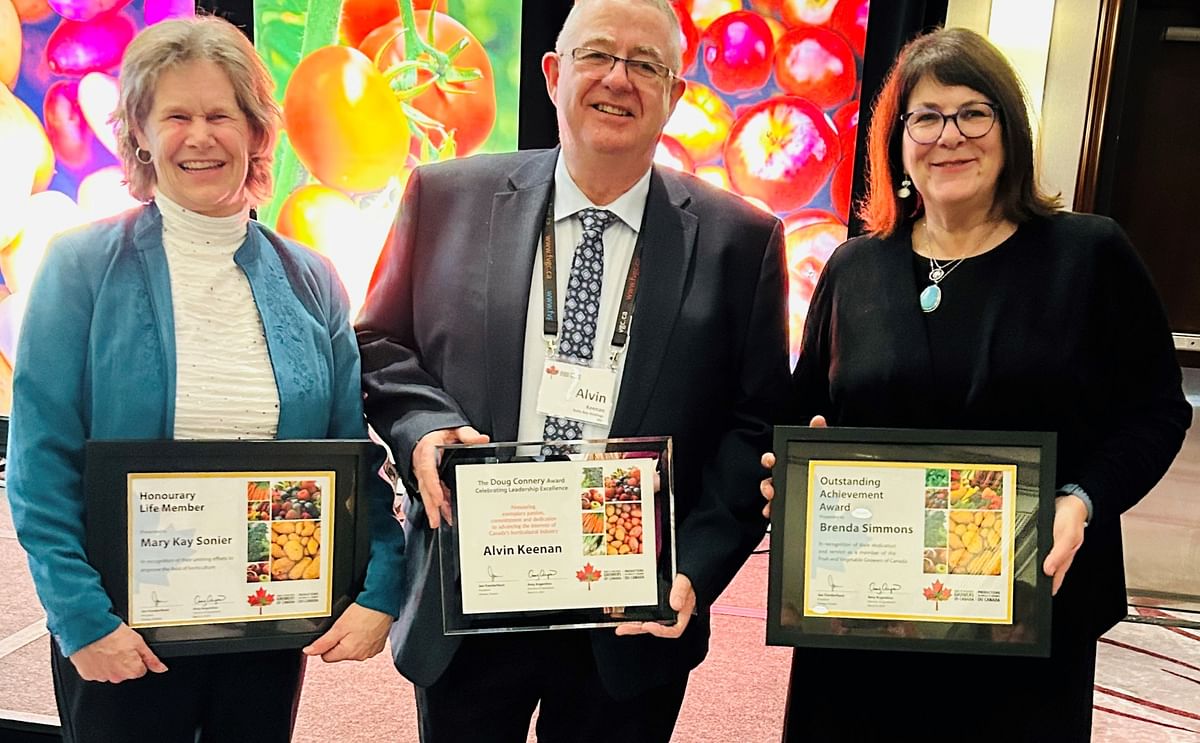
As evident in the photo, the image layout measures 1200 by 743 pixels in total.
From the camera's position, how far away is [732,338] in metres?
1.63

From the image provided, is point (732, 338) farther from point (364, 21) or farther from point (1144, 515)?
point (1144, 515)

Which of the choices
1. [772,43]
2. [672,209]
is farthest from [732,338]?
[772,43]

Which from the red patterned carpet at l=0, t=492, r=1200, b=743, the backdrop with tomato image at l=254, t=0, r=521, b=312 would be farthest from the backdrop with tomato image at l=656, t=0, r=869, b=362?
the red patterned carpet at l=0, t=492, r=1200, b=743

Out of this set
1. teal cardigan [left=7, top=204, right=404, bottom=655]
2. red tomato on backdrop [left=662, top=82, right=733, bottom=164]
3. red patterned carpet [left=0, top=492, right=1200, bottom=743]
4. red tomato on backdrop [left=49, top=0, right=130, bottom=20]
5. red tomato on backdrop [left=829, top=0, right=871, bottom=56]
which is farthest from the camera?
red tomato on backdrop [left=49, top=0, right=130, bottom=20]

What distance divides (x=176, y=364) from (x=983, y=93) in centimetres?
141

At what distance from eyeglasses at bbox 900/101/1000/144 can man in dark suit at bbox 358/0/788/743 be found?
0.98ft

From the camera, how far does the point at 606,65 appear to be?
1.56m

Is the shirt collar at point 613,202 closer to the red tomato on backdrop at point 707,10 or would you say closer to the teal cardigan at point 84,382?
the teal cardigan at point 84,382

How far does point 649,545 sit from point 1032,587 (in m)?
0.63

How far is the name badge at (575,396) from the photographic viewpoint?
1.53m

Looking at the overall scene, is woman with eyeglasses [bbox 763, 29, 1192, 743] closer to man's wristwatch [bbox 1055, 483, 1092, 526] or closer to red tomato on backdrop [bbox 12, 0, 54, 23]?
man's wristwatch [bbox 1055, 483, 1092, 526]

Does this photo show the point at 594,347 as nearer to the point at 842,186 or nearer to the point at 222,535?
the point at 222,535

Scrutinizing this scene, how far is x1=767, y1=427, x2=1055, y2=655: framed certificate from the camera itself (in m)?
1.50

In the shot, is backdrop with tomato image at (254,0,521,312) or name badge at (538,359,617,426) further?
backdrop with tomato image at (254,0,521,312)
